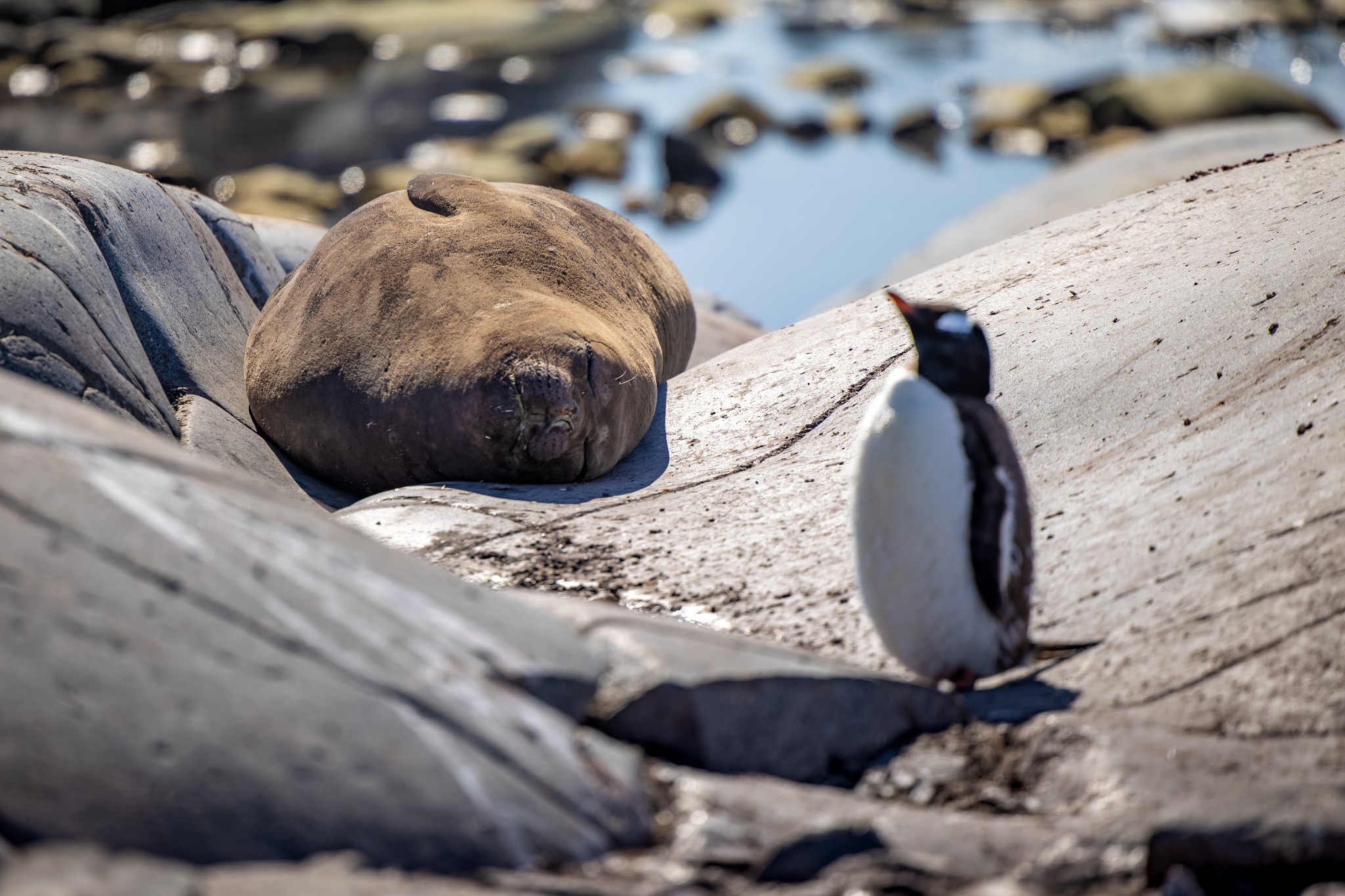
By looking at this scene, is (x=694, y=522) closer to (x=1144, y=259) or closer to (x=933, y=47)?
(x=1144, y=259)

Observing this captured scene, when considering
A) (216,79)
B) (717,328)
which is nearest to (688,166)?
(717,328)

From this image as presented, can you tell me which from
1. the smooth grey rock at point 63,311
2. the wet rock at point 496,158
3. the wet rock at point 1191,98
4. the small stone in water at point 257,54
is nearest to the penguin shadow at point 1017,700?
the smooth grey rock at point 63,311

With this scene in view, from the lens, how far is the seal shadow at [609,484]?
402 centimetres

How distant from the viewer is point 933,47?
1917 cm

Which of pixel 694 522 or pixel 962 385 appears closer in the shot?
pixel 962 385

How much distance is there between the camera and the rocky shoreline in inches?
68.0

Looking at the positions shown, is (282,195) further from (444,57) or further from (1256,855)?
(1256,855)

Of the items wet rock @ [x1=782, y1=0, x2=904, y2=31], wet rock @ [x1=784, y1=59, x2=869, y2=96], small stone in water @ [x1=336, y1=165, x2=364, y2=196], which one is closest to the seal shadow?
small stone in water @ [x1=336, y1=165, x2=364, y2=196]

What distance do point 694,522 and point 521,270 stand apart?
50.9 inches

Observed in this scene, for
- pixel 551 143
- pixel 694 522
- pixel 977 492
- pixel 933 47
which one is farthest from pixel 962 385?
pixel 933 47

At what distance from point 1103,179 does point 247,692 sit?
28.3 ft

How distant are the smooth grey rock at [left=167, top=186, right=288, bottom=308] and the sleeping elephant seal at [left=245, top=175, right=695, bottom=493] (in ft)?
1.69

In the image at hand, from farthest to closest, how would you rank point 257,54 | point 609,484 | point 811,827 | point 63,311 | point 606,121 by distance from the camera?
point 257,54, point 606,121, point 609,484, point 63,311, point 811,827

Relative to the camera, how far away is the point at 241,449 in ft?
13.9
